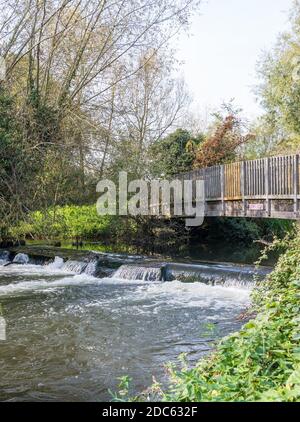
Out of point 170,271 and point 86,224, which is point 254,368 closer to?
point 170,271

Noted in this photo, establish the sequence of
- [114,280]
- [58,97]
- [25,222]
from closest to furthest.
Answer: [25,222], [58,97], [114,280]

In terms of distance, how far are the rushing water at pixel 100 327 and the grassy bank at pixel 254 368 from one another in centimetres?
39

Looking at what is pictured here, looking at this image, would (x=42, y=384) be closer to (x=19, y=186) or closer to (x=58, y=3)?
(x=19, y=186)

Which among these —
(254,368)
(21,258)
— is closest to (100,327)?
(254,368)

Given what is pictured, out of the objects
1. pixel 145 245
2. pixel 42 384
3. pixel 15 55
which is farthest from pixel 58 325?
pixel 145 245

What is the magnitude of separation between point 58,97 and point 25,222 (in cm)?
249

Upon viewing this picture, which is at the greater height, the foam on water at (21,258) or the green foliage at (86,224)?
the green foliage at (86,224)

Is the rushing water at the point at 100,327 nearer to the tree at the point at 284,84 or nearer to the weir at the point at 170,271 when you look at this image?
the weir at the point at 170,271

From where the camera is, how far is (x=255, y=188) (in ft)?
44.6

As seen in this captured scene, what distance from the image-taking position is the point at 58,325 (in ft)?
26.6
